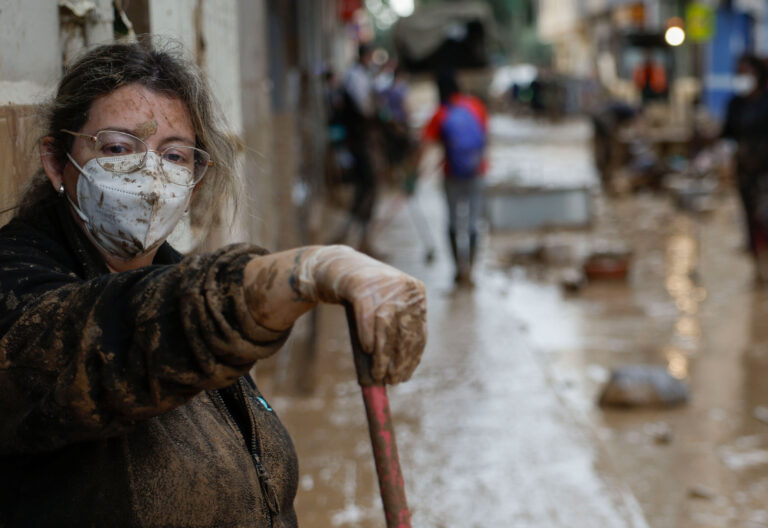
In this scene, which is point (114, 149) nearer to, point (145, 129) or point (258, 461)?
point (145, 129)

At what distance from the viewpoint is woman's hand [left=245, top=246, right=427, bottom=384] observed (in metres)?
1.29

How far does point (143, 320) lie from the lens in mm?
1318

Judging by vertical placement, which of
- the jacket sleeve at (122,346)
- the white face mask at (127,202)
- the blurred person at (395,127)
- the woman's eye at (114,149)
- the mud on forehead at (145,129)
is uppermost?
the mud on forehead at (145,129)

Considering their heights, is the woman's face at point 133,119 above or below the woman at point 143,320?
above

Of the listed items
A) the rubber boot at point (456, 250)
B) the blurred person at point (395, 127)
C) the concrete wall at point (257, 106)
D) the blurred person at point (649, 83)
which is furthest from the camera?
the blurred person at point (649, 83)

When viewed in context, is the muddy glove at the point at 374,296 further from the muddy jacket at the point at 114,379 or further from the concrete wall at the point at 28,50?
the concrete wall at the point at 28,50

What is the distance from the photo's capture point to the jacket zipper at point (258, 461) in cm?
171

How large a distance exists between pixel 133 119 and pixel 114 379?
0.53 m

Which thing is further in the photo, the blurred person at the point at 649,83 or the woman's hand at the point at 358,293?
the blurred person at the point at 649,83

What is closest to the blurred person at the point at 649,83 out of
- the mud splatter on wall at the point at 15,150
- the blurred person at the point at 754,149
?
the blurred person at the point at 754,149

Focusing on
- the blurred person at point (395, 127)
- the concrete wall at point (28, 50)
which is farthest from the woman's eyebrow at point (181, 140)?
the blurred person at point (395, 127)

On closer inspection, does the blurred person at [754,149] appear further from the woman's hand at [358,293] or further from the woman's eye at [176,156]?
the woman's hand at [358,293]

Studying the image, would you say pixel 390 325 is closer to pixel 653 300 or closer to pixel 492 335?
pixel 492 335

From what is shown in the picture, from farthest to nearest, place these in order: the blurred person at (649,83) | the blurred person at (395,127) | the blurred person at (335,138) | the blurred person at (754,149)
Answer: the blurred person at (649,83), the blurred person at (395,127), the blurred person at (335,138), the blurred person at (754,149)
